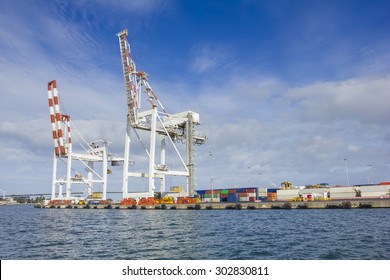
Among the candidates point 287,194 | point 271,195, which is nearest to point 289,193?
point 287,194

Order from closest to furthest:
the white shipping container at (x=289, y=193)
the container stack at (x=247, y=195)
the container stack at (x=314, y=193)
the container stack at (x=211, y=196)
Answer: the container stack at (x=314, y=193)
the white shipping container at (x=289, y=193)
the container stack at (x=247, y=195)
the container stack at (x=211, y=196)

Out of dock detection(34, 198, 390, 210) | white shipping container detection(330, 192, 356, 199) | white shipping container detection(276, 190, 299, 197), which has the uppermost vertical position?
white shipping container detection(276, 190, 299, 197)

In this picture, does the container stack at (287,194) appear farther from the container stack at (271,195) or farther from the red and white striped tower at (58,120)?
the red and white striped tower at (58,120)

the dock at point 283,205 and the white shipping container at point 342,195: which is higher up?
the white shipping container at point 342,195

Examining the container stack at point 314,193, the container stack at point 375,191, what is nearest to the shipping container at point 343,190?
the container stack at point 314,193

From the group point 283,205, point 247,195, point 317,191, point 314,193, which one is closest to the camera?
point 283,205

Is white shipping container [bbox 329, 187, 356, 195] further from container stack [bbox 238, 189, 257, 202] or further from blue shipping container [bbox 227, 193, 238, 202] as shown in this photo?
blue shipping container [bbox 227, 193, 238, 202]

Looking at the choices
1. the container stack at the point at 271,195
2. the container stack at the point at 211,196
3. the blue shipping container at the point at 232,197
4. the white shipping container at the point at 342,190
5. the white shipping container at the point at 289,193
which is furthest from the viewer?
the container stack at the point at 271,195

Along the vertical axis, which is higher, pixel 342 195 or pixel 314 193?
pixel 314 193

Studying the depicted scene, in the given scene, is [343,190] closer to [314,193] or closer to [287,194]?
[314,193]

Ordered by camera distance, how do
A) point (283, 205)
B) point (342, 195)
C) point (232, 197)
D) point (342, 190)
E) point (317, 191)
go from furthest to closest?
point (232, 197) < point (317, 191) < point (342, 190) < point (342, 195) < point (283, 205)

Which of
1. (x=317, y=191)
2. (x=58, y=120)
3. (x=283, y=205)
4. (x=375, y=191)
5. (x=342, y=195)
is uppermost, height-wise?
(x=58, y=120)

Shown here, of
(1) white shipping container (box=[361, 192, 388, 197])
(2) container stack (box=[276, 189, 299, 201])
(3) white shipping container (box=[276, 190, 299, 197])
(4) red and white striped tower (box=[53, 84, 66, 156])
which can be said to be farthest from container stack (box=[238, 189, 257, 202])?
(4) red and white striped tower (box=[53, 84, 66, 156])

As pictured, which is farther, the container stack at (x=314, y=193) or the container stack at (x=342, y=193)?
the container stack at (x=314, y=193)
